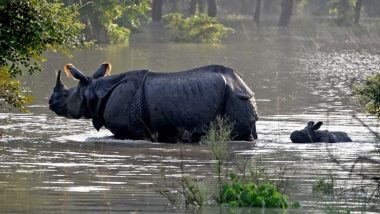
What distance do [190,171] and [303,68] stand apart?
26.5m

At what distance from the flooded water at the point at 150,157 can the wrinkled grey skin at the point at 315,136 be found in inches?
10.0

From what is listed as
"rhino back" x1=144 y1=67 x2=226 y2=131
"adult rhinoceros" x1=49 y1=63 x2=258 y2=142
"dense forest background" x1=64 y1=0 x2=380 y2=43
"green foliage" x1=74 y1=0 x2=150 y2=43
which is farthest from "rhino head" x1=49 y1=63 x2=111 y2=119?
"green foliage" x1=74 y1=0 x2=150 y2=43

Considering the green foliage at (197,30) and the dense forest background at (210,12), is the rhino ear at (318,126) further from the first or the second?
the green foliage at (197,30)

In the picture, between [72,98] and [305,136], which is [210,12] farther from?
[305,136]

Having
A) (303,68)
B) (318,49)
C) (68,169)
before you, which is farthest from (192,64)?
(68,169)

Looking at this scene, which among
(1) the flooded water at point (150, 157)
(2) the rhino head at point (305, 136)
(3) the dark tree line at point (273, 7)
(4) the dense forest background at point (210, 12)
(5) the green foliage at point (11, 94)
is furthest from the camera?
(3) the dark tree line at point (273, 7)

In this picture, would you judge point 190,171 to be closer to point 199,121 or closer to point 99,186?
point 99,186

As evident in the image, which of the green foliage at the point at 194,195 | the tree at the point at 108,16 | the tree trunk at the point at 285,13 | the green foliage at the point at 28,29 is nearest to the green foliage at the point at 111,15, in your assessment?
the tree at the point at 108,16

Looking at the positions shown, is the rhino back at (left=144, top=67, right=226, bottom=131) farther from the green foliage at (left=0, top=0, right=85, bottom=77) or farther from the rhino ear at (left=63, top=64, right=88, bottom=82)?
the green foliage at (left=0, top=0, right=85, bottom=77)

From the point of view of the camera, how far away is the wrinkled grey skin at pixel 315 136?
818 inches

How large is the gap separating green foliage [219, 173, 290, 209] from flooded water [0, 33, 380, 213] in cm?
23

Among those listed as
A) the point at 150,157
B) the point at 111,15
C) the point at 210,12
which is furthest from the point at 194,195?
the point at 210,12

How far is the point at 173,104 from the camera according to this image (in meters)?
20.8

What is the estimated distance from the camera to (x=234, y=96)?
20875mm
